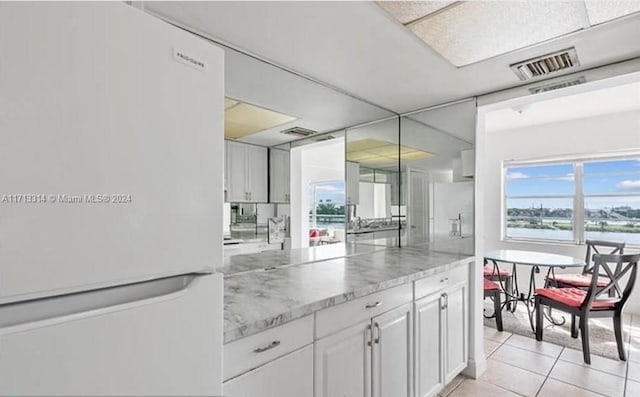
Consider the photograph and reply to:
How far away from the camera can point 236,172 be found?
1765 mm

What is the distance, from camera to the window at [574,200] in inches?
158

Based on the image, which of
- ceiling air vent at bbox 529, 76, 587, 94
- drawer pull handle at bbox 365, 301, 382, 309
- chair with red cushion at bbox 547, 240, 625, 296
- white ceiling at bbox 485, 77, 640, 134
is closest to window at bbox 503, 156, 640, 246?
chair with red cushion at bbox 547, 240, 625, 296

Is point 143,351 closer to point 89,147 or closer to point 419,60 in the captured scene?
point 89,147

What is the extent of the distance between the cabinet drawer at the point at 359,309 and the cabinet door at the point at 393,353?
5 cm

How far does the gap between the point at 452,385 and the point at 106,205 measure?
8.39 feet

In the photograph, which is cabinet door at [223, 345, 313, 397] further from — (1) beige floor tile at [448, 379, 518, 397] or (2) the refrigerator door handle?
(1) beige floor tile at [448, 379, 518, 397]

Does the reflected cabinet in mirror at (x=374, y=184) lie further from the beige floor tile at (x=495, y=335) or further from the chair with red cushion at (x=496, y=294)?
the beige floor tile at (x=495, y=335)

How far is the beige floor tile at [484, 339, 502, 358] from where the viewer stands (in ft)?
9.12

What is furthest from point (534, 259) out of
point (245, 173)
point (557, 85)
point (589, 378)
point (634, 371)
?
point (245, 173)

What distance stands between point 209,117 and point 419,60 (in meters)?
1.52

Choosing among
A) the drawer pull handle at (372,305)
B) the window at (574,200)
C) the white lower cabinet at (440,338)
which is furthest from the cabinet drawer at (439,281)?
the window at (574,200)

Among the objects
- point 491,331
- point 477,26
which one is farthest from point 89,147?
point 491,331

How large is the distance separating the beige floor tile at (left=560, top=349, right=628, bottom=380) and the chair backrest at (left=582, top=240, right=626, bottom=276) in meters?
1.05

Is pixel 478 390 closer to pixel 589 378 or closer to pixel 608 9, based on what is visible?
pixel 589 378
